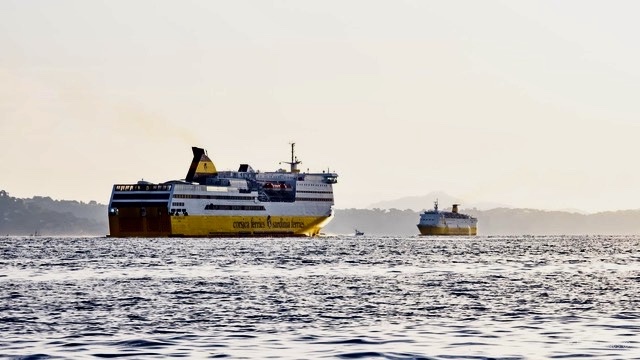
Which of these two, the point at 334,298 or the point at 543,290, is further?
the point at 543,290

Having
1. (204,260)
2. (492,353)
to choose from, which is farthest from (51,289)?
(204,260)

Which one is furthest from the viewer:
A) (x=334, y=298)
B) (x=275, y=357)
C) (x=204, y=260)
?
(x=204, y=260)

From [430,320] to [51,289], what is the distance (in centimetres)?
2792

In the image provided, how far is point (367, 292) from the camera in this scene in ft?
214

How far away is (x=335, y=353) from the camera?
36.8 meters

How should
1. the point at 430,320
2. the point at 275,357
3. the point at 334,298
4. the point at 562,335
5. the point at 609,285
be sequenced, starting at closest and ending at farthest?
the point at 275,357
the point at 562,335
the point at 430,320
the point at 334,298
the point at 609,285

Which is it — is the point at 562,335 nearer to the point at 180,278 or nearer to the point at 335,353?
the point at 335,353

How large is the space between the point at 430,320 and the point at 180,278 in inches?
1417

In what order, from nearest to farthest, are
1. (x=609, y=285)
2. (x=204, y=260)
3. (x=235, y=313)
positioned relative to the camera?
(x=235, y=313) → (x=609, y=285) → (x=204, y=260)

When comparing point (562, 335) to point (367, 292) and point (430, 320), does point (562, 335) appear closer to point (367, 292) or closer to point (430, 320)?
point (430, 320)

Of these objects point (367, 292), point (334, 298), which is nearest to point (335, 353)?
point (334, 298)

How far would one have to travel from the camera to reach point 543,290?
66.4 metres

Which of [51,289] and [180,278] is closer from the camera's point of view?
[51,289]

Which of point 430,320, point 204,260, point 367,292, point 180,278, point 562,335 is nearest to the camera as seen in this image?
point 562,335
